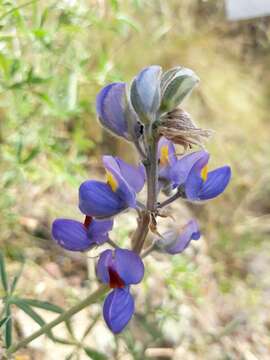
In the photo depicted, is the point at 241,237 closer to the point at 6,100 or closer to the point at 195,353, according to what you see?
the point at 195,353

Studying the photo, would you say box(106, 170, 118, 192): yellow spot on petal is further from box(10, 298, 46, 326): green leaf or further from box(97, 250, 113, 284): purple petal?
box(10, 298, 46, 326): green leaf

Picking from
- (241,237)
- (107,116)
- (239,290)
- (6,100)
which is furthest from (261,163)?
(107,116)

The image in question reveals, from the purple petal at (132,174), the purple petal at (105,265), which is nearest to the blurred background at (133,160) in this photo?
the purple petal at (105,265)

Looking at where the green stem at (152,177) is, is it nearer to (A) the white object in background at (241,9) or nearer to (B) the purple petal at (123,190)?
(B) the purple petal at (123,190)

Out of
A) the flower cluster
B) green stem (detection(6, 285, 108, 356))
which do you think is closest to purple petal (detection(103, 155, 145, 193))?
the flower cluster

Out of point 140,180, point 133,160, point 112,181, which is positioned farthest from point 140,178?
point 133,160

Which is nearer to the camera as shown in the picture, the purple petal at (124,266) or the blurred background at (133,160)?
the purple petal at (124,266)

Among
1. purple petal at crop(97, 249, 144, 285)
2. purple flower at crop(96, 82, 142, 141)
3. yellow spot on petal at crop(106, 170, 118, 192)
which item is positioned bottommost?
purple petal at crop(97, 249, 144, 285)
